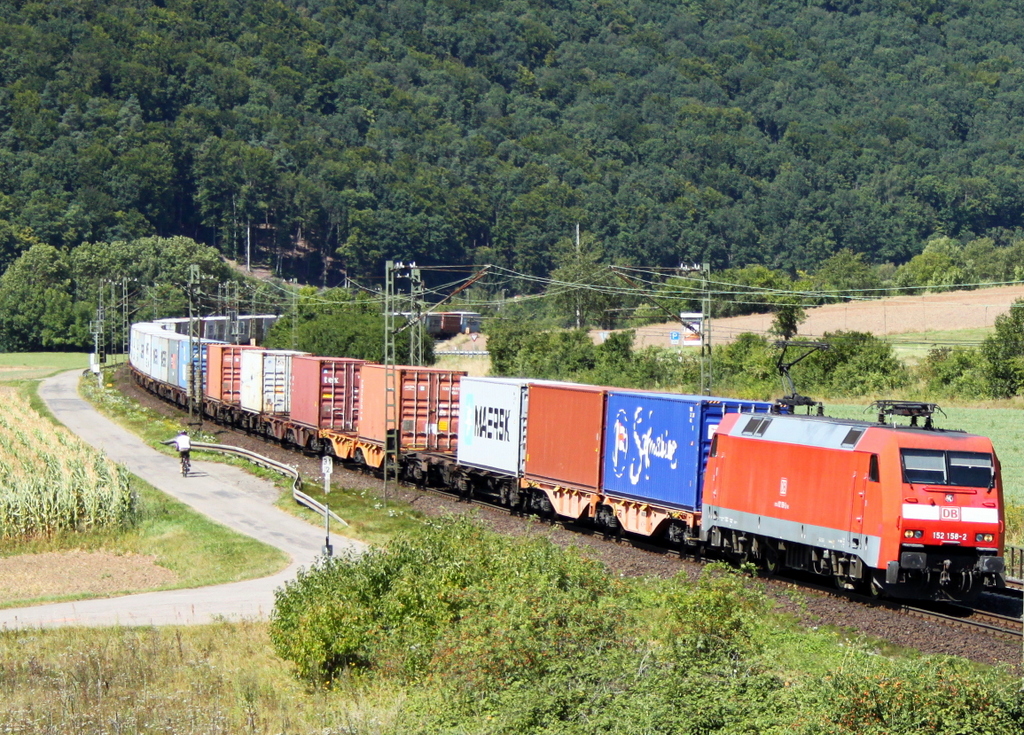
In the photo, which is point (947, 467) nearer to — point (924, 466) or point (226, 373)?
point (924, 466)

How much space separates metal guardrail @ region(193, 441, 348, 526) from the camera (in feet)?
118

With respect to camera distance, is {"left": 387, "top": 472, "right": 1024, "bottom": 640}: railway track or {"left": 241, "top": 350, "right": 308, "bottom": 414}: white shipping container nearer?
{"left": 387, "top": 472, "right": 1024, "bottom": 640}: railway track

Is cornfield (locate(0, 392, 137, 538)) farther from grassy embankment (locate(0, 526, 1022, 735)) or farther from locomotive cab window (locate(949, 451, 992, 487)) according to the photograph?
locomotive cab window (locate(949, 451, 992, 487))

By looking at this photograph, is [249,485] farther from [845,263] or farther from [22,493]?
[845,263]

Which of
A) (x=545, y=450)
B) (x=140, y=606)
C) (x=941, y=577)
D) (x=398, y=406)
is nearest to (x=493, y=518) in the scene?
(x=545, y=450)

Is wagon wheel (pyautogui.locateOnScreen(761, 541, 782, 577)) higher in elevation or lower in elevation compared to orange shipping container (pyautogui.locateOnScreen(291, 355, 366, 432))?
lower

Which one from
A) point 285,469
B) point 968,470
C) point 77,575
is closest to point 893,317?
point 285,469

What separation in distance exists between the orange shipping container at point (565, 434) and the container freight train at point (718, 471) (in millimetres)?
50

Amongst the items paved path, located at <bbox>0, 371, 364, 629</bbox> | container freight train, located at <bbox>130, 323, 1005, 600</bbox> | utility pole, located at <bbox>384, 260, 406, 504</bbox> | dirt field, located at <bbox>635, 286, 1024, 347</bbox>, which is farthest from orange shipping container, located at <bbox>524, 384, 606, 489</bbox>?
dirt field, located at <bbox>635, 286, 1024, 347</bbox>

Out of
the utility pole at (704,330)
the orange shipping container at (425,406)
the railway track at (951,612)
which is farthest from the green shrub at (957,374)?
the railway track at (951,612)

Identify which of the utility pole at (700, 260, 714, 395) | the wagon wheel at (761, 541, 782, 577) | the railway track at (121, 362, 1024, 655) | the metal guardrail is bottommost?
the metal guardrail

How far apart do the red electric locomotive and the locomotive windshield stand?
0.06 ft

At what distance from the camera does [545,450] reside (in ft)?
109

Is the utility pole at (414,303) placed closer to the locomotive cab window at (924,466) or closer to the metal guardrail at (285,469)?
the metal guardrail at (285,469)
